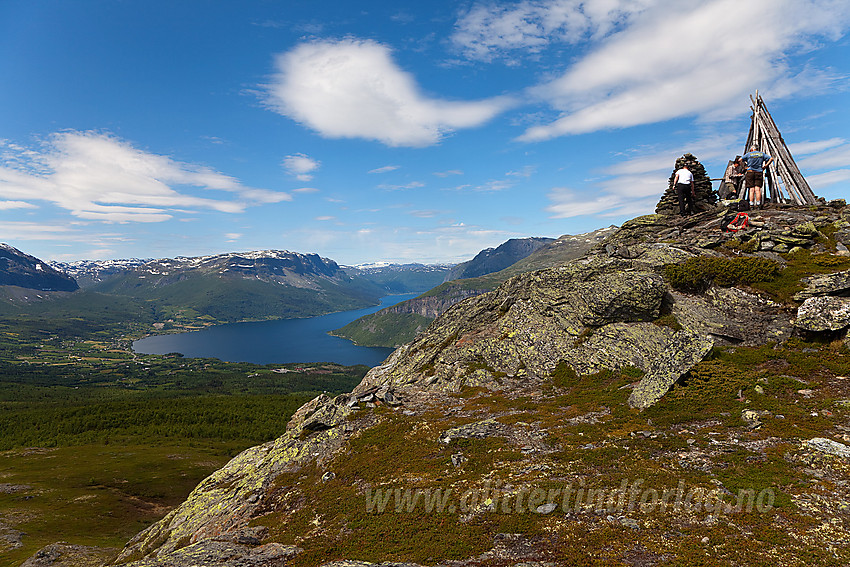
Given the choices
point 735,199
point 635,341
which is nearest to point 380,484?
point 635,341

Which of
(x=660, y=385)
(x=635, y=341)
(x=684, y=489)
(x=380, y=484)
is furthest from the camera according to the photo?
(x=635, y=341)

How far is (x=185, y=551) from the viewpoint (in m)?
17.0

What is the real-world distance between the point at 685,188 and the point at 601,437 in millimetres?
39123

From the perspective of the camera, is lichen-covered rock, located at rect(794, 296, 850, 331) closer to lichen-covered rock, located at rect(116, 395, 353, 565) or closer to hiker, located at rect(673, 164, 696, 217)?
hiker, located at rect(673, 164, 696, 217)

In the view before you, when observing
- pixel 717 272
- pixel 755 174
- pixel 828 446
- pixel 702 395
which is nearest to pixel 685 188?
pixel 755 174

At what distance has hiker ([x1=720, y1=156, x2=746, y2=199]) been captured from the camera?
4744 centimetres

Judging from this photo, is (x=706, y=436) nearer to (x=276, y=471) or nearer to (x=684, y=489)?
(x=684, y=489)

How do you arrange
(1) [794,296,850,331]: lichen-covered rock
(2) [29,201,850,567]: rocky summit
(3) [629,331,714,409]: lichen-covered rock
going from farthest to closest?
(1) [794,296,850,331]: lichen-covered rock, (3) [629,331,714,409]: lichen-covered rock, (2) [29,201,850,567]: rocky summit

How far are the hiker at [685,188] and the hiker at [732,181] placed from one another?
239 inches

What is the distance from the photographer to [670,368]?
23.8 m

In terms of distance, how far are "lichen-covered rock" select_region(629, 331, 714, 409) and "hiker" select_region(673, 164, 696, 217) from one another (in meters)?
25.3

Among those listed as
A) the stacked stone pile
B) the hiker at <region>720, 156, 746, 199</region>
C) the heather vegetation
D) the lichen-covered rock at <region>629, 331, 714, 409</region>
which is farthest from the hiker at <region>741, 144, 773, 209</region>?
the heather vegetation

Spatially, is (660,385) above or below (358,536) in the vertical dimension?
above

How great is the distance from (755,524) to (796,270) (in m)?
29.9
